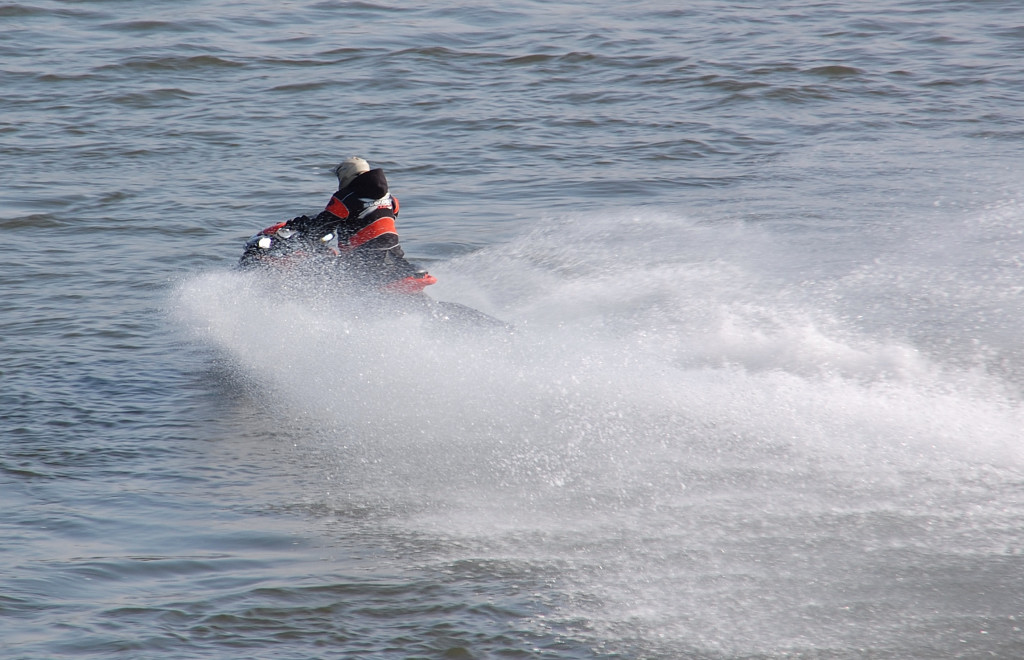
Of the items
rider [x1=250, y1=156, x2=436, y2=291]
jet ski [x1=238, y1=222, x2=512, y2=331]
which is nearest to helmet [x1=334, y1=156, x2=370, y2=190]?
rider [x1=250, y1=156, x2=436, y2=291]

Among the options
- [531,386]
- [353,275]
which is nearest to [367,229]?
[353,275]

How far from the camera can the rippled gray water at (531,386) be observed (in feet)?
16.8

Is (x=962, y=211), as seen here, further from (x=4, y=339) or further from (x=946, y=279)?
(x=4, y=339)

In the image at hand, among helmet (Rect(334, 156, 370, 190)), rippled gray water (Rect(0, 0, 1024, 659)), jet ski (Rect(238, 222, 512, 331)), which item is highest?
helmet (Rect(334, 156, 370, 190))

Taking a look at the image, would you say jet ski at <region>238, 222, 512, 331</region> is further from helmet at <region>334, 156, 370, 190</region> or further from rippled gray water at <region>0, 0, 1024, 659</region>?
helmet at <region>334, 156, 370, 190</region>

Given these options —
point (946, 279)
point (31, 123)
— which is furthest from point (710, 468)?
point (31, 123)

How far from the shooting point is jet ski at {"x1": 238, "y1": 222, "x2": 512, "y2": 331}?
8414mm

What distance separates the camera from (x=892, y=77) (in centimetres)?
1912

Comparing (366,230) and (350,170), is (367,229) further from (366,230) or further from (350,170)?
(350,170)

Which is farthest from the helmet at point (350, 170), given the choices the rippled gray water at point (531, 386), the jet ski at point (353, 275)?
the rippled gray water at point (531, 386)

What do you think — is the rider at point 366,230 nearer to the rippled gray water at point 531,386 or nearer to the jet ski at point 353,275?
the jet ski at point 353,275

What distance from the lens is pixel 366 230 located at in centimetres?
851

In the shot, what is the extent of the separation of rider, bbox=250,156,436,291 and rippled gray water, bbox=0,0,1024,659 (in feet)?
1.14

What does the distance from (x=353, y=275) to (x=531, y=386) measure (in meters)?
1.88
